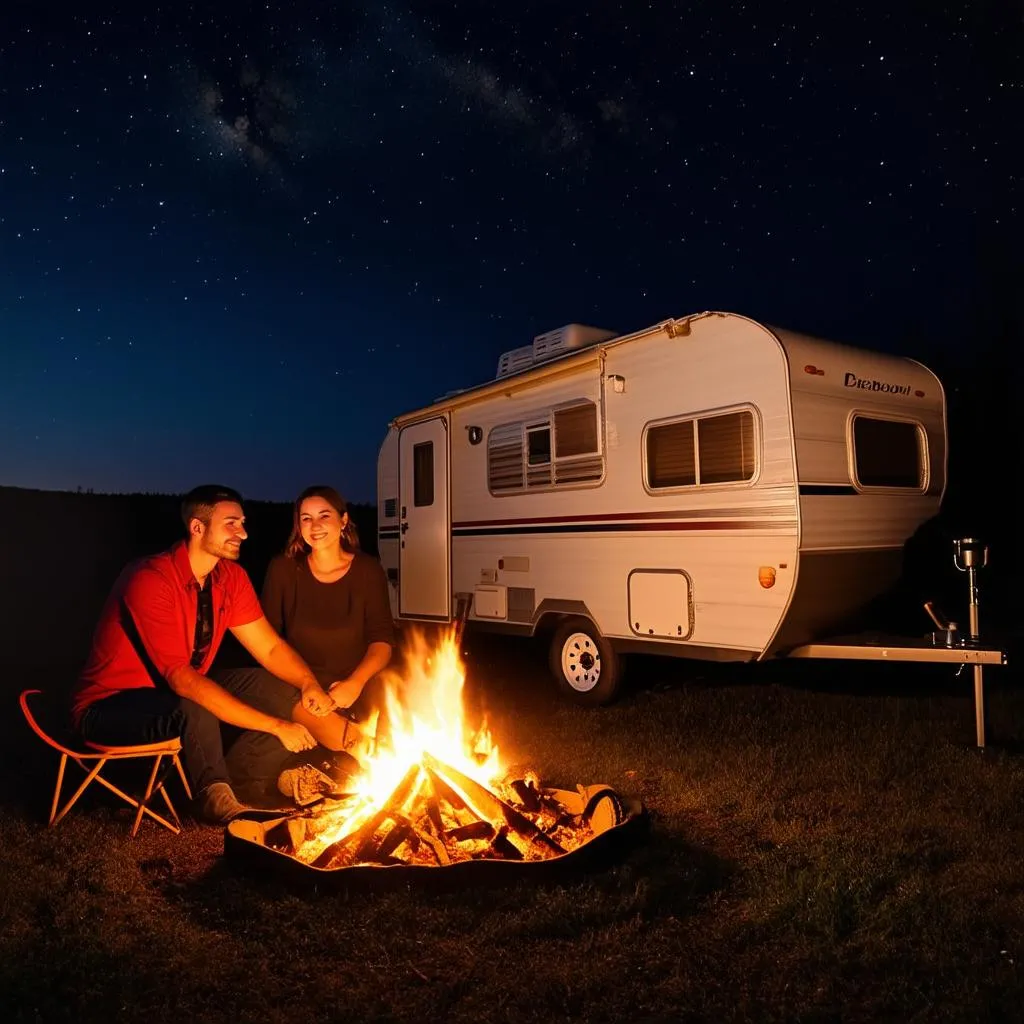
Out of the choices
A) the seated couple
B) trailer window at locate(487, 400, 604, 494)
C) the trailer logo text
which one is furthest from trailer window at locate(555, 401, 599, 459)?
the seated couple

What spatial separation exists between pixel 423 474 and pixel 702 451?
3921 mm

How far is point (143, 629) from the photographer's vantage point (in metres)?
4.51

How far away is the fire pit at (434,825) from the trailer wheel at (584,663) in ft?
8.93

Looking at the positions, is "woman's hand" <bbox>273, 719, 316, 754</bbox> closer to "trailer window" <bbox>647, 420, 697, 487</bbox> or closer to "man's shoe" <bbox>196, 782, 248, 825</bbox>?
"man's shoe" <bbox>196, 782, 248, 825</bbox>

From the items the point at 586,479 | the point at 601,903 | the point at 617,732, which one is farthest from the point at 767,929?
the point at 586,479

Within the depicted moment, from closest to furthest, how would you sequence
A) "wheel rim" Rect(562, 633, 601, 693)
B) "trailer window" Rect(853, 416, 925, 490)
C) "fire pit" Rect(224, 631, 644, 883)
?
"fire pit" Rect(224, 631, 644, 883) → "trailer window" Rect(853, 416, 925, 490) → "wheel rim" Rect(562, 633, 601, 693)

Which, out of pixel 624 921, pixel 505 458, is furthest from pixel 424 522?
pixel 624 921

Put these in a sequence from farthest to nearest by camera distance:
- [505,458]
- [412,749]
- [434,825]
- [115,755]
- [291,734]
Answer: [505,458]
[412,749]
[291,734]
[115,755]
[434,825]

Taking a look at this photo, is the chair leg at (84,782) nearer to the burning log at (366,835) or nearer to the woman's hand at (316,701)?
the woman's hand at (316,701)

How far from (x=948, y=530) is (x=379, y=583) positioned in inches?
180

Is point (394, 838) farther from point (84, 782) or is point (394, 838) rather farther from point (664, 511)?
point (664, 511)

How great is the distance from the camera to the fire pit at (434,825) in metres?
3.95

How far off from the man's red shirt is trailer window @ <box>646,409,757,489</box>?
3.65 metres

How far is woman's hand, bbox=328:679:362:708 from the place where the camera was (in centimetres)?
520
